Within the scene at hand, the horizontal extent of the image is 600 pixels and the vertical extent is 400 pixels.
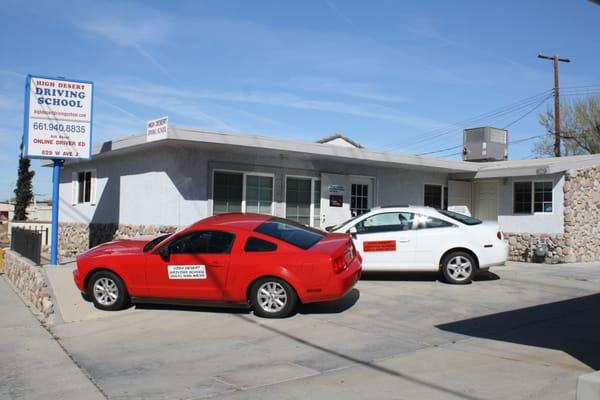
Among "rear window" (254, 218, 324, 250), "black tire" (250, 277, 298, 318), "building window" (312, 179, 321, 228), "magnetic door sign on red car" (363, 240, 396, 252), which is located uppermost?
"building window" (312, 179, 321, 228)

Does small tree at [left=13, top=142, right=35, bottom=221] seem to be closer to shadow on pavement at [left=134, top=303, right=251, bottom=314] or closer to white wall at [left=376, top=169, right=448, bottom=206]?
white wall at [left=376, top=169, right=448, bottom=206]

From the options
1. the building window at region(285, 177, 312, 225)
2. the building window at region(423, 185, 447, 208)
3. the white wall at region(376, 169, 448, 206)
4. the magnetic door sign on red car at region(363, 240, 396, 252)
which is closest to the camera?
the magnetic door sign on red car at region(363, 240, 396, 252)

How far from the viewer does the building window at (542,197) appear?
56.9 feet

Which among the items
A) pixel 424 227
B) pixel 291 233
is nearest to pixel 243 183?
pixel 424 227

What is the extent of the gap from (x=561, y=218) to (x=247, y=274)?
11.7 m

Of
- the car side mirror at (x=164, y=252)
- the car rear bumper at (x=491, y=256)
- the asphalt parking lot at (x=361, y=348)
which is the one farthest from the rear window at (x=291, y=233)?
the car rear bumper at (x=491, y=256)

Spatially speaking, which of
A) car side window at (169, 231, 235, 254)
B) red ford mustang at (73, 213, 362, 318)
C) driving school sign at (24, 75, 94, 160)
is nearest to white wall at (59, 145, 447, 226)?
driving school sign at (24, 75, 94, 160)

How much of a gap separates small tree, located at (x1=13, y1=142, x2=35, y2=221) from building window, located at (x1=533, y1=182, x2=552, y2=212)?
33833mm

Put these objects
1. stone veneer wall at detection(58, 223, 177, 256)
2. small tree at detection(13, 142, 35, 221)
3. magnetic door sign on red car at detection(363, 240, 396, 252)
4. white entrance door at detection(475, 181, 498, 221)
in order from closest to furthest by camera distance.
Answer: magnetic door sign on red car at detection(363, 240, 396, 252)
stone veneer wall at detection(58, 223, 177, 256)
white entrance door at detection(475, 181, 498, 221)
small tree at detection(13, 142, 35, 221)

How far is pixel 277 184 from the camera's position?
15531mm

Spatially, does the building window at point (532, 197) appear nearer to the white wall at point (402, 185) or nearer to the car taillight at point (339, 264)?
the white wall at point (402, 185)

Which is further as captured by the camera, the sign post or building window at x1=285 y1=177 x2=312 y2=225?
building window at x1=285 y1=177 x2=312 y2=225

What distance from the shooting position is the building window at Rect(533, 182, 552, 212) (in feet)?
56.9

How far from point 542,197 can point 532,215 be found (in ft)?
2.00
